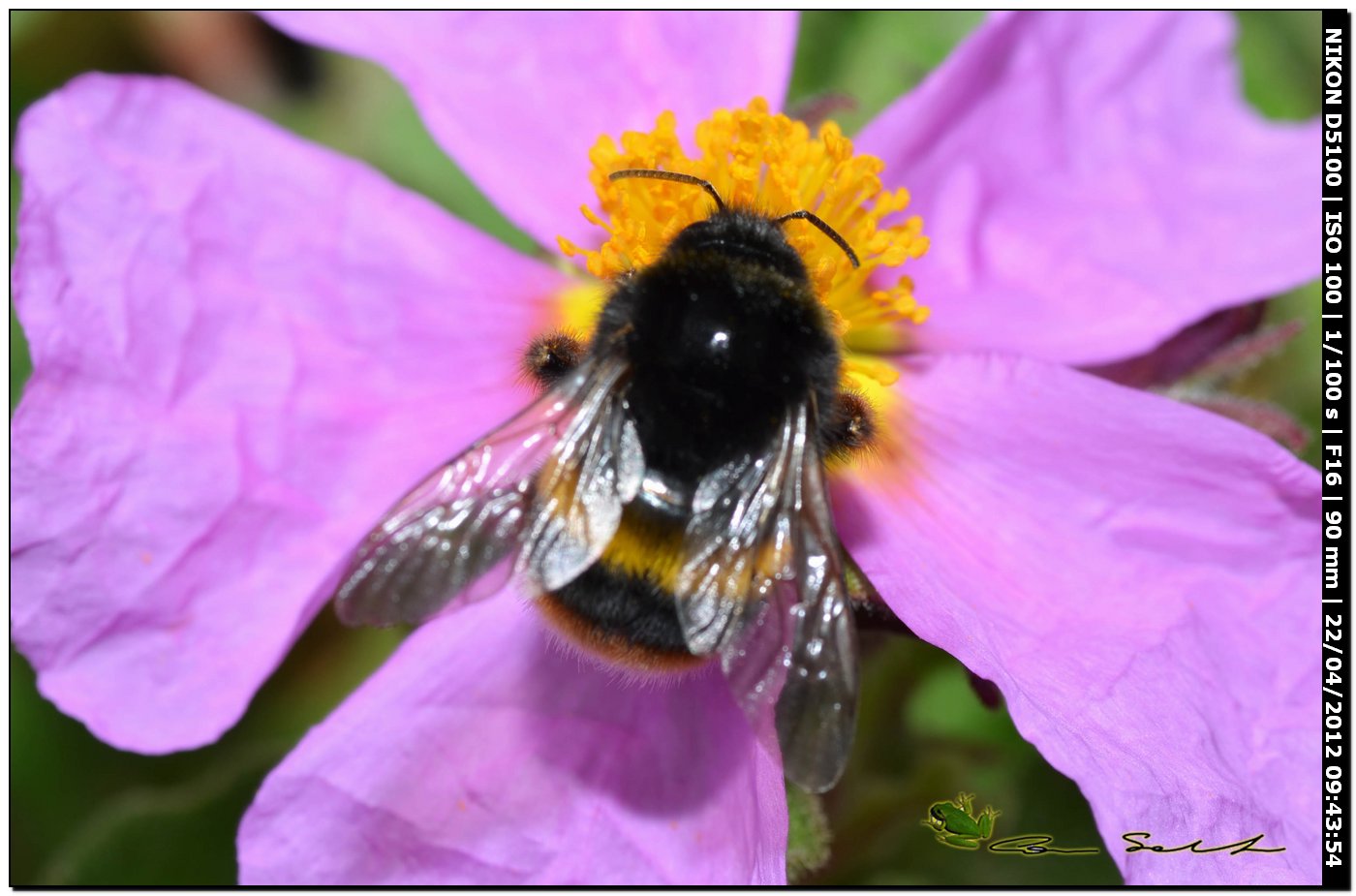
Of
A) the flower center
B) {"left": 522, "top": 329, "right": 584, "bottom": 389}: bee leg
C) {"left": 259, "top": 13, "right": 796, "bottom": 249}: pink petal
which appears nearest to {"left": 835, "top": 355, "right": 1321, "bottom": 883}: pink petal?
the flower center

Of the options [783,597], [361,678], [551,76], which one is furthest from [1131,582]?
[361,678]

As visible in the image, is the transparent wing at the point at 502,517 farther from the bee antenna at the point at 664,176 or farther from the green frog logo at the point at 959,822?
the green frog logo at the point at 959,822

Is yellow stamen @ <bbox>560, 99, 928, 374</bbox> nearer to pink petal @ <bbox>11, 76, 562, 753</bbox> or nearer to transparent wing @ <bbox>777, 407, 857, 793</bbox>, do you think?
pink petal @ <bbox>11, 76, 562, 753</bbox>

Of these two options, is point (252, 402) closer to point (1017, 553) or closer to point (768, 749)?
point (768, 749)

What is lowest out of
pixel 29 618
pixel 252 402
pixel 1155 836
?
pixel 29 618

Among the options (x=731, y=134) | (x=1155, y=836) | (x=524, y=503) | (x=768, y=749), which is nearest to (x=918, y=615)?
(x=768, y=749)

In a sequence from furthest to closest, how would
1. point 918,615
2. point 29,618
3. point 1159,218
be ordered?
point 1159,218, point 29,618, point 918,615

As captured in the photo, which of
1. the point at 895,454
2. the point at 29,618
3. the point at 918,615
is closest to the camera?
the point at 918,615
